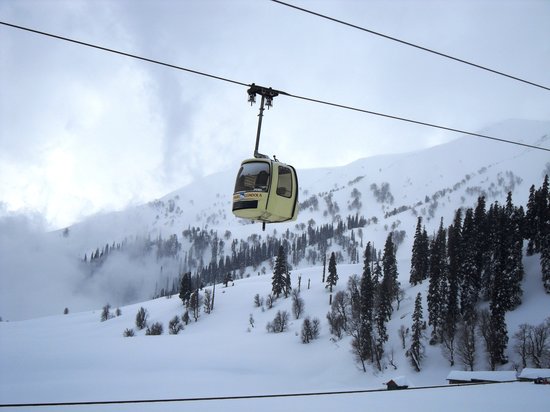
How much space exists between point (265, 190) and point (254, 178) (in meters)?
0.58

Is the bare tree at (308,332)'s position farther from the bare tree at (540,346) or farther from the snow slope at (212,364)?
the bare tree at (540,346)

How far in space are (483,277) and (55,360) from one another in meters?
78.0

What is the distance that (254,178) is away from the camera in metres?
13.7

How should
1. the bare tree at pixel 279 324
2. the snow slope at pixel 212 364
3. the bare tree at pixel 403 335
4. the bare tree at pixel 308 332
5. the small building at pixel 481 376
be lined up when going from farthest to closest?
the bare tree at pixel 279 324 < the bare tree at pixel 308 332 < the bare tree at pixel 403 335 < the snow slope at pixel 212 364 < the small building at pixel 481 376

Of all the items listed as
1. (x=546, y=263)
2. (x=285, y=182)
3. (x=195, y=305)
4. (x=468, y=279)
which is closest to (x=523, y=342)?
(x=468, y=279)

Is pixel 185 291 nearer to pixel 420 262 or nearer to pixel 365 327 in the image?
pixel 420 262

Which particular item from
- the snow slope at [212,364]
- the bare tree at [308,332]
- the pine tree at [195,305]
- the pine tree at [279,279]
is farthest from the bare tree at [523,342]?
the pine tree at [195,305]

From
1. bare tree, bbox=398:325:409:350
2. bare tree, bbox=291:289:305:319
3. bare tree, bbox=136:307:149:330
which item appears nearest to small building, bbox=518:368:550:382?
bare tree, bbox=398:325:409:350

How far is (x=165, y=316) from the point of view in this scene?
130 meters

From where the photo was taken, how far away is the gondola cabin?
13539 millimetres

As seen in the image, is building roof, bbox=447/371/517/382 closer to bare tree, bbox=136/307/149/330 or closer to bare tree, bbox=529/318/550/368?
bare tree, bbox=529/318/550/368

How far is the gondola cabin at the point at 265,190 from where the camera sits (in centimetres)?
1354

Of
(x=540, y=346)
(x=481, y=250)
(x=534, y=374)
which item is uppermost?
(x=481, y=250)

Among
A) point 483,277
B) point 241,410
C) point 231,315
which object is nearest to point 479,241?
point 483,277
